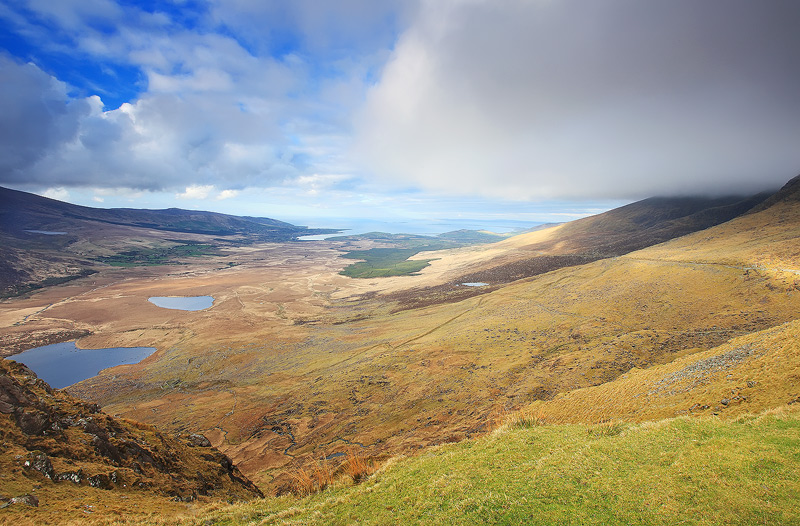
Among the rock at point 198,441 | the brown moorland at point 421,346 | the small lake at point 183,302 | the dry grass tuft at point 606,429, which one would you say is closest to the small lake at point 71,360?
the brown moorland at point 421,346

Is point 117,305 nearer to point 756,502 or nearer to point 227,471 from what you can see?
point 227,471

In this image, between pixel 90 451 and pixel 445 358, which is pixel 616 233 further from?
pixel 90 451

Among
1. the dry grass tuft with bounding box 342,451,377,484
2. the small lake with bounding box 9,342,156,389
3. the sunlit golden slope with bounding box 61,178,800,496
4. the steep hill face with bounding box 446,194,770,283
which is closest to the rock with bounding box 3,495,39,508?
the dry grass tuft with bounding box 342,451,377,484

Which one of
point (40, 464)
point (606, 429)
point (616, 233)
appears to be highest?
point (616, 233)

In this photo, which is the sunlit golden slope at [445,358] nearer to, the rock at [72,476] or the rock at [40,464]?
the rock at [72,476]

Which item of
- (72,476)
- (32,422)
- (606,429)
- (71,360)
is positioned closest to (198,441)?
(32,422)
